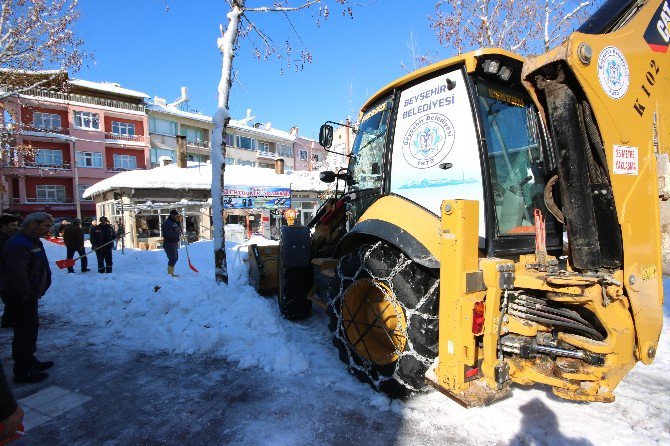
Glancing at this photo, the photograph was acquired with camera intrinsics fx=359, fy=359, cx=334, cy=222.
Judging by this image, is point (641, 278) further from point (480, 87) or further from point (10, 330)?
point (10, 330)

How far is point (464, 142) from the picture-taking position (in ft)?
9.06

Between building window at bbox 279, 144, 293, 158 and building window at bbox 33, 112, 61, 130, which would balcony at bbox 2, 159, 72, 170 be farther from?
building window at bbox 279, 144, 293, 158

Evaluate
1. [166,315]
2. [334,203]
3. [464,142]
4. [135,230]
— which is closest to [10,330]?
[166,315]

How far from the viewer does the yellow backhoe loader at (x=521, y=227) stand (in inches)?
86.6

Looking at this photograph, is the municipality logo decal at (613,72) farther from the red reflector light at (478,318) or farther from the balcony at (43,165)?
the balcony at (43,165)

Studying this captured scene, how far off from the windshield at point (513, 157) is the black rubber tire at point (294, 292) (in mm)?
2725

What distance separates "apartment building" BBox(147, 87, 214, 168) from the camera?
Answer: 33.6m

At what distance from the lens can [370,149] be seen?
381 cm

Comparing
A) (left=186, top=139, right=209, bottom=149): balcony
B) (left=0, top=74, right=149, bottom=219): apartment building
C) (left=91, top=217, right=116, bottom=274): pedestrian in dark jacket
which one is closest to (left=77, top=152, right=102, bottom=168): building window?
(left=0, top=74, right=149, bottom=219): apartment building

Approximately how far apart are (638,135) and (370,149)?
2.18 meters

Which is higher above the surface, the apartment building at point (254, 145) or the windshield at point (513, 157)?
the apartment building at point (254, 145)

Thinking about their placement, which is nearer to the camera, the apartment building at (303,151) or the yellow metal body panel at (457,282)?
the yellow metal body panel at (457,282)

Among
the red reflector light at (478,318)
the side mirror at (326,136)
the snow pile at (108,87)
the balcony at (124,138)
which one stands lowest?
the red reflector light at (478,318)

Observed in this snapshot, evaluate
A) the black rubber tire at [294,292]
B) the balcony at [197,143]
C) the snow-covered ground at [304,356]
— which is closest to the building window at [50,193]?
the balcony at [197,143]
